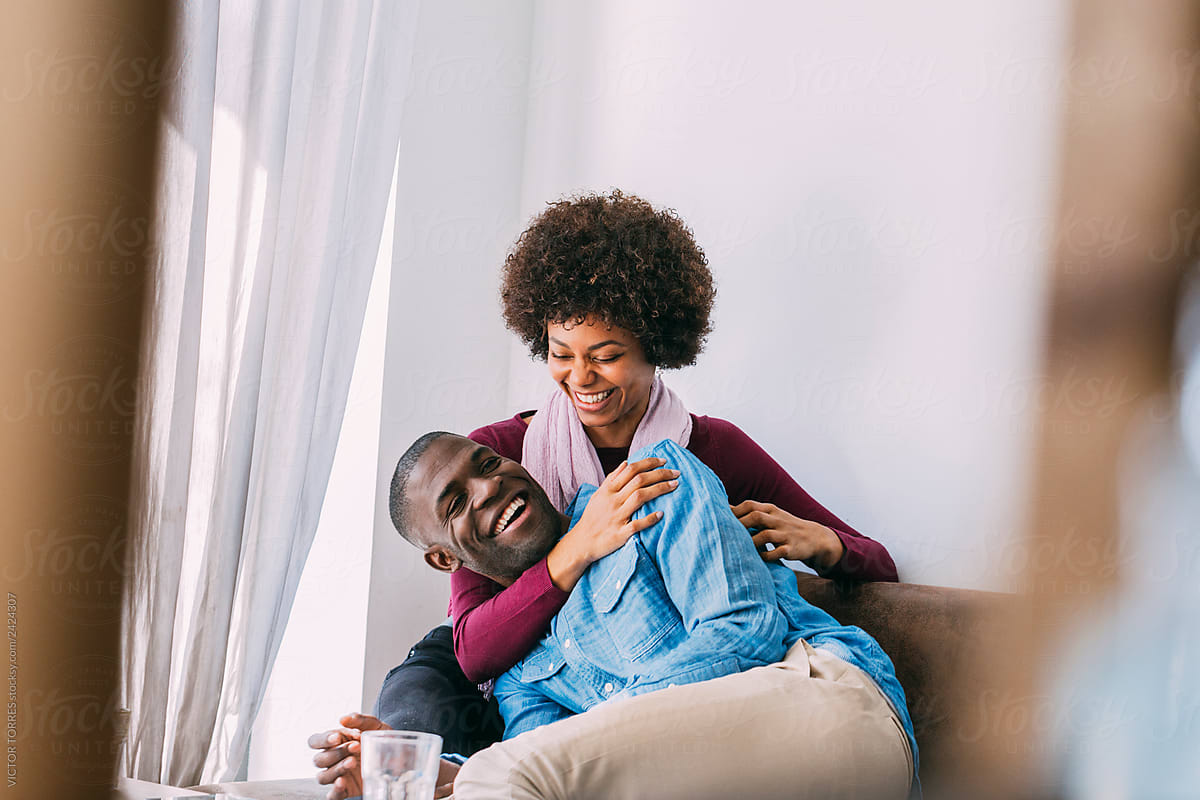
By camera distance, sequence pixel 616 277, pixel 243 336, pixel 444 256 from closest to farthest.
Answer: pixel 616 277 < pixel 243 336 < pixel 444 256

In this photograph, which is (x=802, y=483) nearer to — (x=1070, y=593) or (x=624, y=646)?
(x=1070, y=593)

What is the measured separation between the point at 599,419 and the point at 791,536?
467 millimetres

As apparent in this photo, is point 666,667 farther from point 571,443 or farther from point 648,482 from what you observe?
point 571,443

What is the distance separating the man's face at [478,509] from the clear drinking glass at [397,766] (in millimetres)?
697

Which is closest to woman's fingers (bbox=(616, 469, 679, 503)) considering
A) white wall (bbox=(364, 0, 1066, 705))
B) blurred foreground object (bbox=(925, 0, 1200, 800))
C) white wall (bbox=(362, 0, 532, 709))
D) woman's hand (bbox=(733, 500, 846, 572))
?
woman's hand (bbox=(733, 500, 846, 572))

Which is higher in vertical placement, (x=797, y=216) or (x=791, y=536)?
(x=797, y=216)

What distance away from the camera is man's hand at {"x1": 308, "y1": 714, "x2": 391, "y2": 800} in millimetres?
1423

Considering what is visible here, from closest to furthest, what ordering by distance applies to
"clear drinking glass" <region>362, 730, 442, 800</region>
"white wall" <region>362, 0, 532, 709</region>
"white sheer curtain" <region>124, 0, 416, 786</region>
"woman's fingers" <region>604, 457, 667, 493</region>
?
1. "clear drinking glass" <region>362, 730, 442, 800</region>
2. "woman's fingers" <region>604, 457, 667, 493</region>
3. "white sheer curtain" <region>124, 0, 416, 786</region>
4. "white wall" <region>362, 0, 532, 709</region>

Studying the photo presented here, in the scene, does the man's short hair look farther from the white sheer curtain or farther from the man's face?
the white sheer curtain

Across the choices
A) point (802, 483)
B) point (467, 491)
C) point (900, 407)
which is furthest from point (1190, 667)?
point (467, 491)

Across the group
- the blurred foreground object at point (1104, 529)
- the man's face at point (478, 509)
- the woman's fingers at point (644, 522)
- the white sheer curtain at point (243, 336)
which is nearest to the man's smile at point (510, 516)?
the man's face at point (478, 509)

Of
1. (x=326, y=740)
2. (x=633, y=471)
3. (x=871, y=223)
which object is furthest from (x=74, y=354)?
(x=871, y=223)

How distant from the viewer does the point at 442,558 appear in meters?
1.75

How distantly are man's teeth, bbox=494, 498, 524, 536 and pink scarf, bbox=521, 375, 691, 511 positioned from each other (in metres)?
0.37
